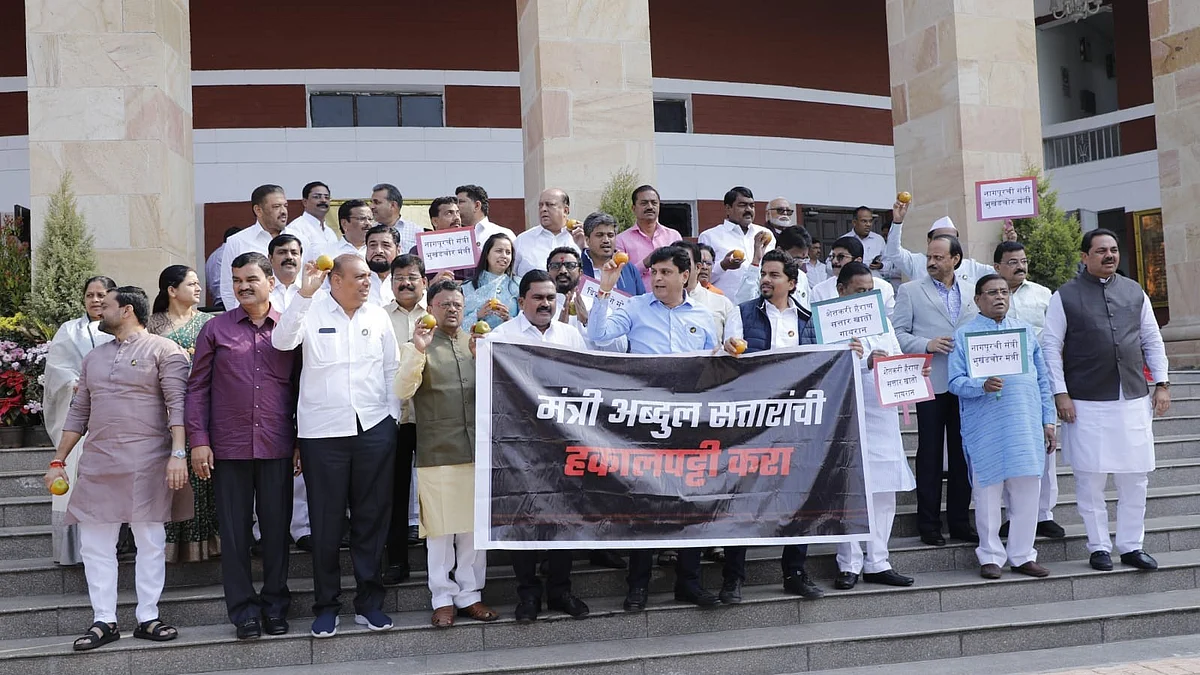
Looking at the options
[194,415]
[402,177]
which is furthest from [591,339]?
[402,177]

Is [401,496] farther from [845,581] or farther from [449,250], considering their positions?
[845,581]

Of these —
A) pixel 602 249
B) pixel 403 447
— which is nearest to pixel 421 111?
pixel 602 249

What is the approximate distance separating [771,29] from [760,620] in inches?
491

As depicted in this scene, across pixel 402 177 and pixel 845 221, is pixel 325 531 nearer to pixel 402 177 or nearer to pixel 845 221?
pixel 402 177

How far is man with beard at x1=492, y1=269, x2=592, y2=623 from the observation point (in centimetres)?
597

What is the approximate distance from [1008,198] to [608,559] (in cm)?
486

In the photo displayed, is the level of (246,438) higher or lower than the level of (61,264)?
lower

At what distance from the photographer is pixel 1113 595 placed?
266 inches

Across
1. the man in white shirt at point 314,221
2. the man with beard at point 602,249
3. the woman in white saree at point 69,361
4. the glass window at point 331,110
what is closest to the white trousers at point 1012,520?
the man with beard at point 602,249

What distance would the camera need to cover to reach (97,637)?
5.52 meters

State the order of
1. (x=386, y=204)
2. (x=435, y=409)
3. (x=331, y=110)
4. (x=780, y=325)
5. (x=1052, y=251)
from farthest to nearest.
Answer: (x=331, y=110)
(x=1052, y=251)
(x=386, y=204)
(x=780, y=325)
(x=435, y=409)

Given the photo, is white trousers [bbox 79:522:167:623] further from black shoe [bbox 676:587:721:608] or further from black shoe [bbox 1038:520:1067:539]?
black shoe [bbox 1038:520:1067:539]

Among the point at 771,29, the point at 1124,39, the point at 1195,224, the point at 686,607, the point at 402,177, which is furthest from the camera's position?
the point at 1124,39

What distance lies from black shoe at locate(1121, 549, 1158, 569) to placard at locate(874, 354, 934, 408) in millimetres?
1762
